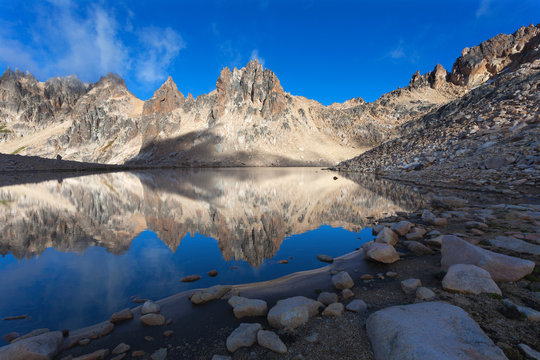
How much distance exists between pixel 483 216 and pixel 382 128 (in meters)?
116

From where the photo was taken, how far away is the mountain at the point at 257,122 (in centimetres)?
9906

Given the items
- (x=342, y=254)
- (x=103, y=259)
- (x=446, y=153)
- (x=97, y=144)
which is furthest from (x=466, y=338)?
(x=97, y=144)

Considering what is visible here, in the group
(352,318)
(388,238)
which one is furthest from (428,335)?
(388,238)

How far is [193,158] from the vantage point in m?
94.9

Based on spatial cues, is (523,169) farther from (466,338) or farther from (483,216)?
(466,338)

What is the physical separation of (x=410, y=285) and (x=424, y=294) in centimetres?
46

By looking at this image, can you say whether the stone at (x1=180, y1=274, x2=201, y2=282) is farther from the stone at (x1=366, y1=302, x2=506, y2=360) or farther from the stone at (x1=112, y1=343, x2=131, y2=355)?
the stone at (x1=366, y1=302, x2=506, y2=360)

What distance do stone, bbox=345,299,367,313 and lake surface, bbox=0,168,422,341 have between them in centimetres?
241

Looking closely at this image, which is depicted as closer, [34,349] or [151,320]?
[34,349]

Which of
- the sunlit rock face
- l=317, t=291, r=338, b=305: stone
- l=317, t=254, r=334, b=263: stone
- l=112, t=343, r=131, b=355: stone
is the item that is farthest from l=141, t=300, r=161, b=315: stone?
l=317, t=254, r=334, b=263: stone

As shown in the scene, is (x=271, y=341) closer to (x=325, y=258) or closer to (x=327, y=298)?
(x=327, y=298)

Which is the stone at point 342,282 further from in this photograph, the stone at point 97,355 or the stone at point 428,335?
the stone at point 97,355

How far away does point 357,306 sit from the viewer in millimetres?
4395

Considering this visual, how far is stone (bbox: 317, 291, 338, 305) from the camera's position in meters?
4.78
